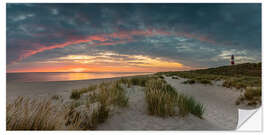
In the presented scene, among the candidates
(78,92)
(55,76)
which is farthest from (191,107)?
(55,76)

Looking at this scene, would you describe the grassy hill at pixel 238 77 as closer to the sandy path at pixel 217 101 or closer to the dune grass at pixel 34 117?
the sandy path at pixel 217 101

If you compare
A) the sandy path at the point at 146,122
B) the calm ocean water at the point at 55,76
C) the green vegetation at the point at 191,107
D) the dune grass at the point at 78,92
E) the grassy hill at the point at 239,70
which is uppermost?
the grassy hill at the point at 239,70

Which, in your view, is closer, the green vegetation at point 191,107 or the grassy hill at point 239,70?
the green vegetation at point 191,107

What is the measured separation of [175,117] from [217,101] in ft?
2.99

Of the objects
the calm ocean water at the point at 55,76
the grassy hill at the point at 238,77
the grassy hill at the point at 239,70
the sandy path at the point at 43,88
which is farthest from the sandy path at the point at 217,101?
the sandy path at the point at 43,88

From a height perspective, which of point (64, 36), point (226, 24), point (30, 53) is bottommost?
point (30, 53)

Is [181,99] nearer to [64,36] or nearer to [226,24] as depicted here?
[226,24]

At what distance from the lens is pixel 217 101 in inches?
110

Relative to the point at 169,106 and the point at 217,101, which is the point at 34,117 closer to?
the point at 169,106

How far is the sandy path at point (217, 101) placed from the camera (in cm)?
252

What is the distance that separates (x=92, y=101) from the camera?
2.62m

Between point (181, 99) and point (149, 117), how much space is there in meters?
0.63

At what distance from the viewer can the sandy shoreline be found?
2.37 meters
